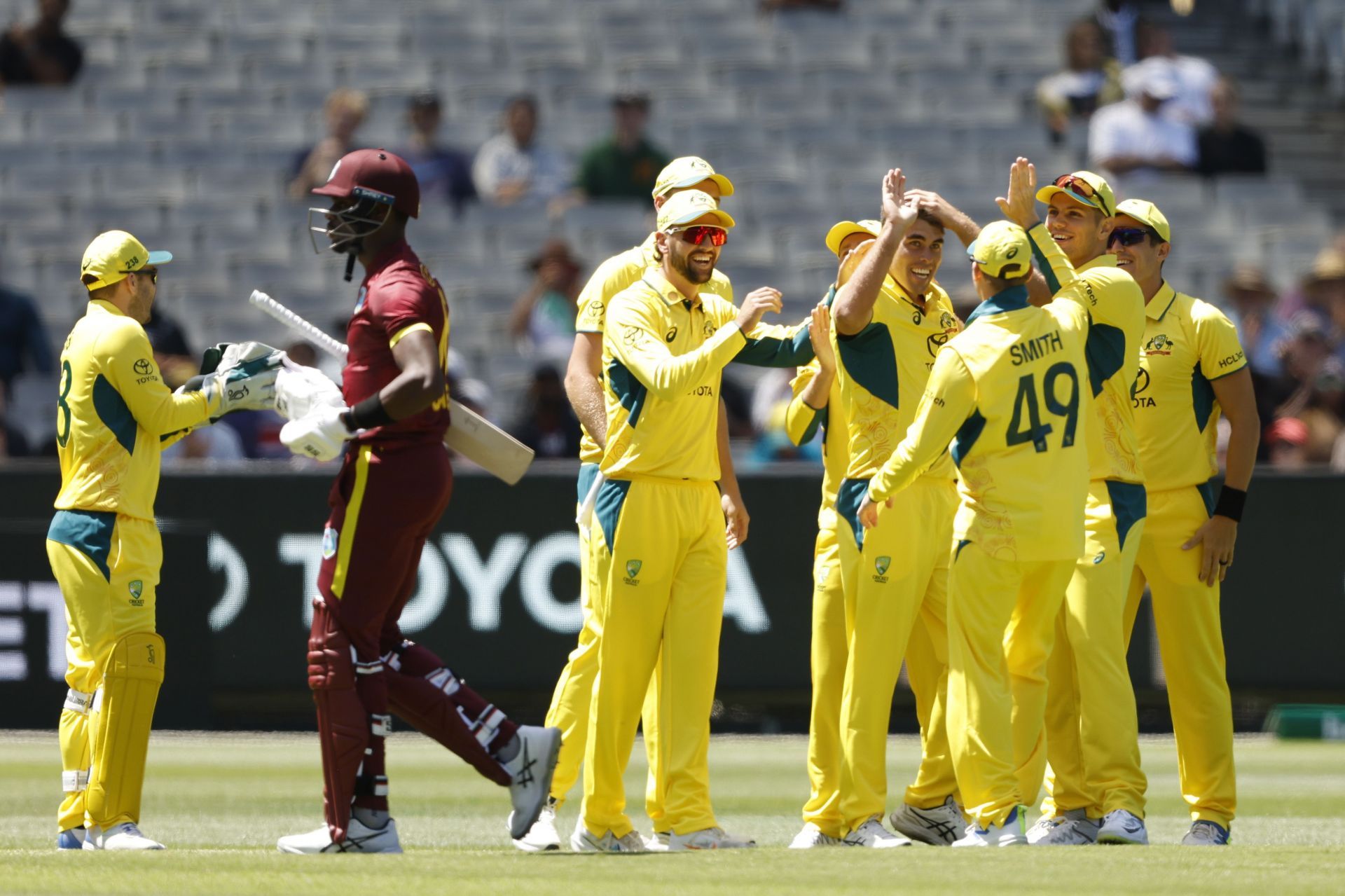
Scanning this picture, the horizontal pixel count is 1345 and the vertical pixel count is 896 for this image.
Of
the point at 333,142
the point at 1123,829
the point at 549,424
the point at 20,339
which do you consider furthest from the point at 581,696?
the point at 333,142

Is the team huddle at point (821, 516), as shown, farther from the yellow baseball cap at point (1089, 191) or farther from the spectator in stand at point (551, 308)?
the spectator in stand at point (551, 308)

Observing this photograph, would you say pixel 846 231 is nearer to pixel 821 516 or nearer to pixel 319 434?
pixel 821 516

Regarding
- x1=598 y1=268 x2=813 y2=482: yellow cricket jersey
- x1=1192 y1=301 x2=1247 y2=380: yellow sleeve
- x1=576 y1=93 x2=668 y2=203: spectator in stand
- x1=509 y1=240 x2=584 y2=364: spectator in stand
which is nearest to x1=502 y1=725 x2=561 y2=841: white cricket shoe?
x1=598 y1=268 x2=813 y2=482: yellow cricket jersey

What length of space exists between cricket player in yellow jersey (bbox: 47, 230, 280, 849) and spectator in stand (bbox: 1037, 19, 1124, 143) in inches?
547

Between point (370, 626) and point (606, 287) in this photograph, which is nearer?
point (370, 626)

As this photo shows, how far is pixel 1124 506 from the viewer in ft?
27.5

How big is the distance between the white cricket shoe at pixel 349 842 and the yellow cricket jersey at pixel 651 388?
5.37 ft

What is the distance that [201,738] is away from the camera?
13.7 metres

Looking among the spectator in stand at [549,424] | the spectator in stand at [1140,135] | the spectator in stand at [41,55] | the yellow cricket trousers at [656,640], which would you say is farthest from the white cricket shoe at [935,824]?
the spectator in stand at [41,55]

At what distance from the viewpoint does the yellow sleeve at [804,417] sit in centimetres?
860

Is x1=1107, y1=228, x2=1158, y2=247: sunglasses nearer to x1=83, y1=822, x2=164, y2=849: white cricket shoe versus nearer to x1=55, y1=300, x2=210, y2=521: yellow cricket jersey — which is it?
x1=55, y1=300, x2=210, y2=521: yellow cricket jersey

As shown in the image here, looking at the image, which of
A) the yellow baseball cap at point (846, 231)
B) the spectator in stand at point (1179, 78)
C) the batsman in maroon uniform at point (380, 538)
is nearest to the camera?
the batsman in maroon uniform at point (380, 538)

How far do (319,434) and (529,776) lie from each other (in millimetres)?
1399

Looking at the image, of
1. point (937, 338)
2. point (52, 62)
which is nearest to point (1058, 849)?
point (937, 338)
